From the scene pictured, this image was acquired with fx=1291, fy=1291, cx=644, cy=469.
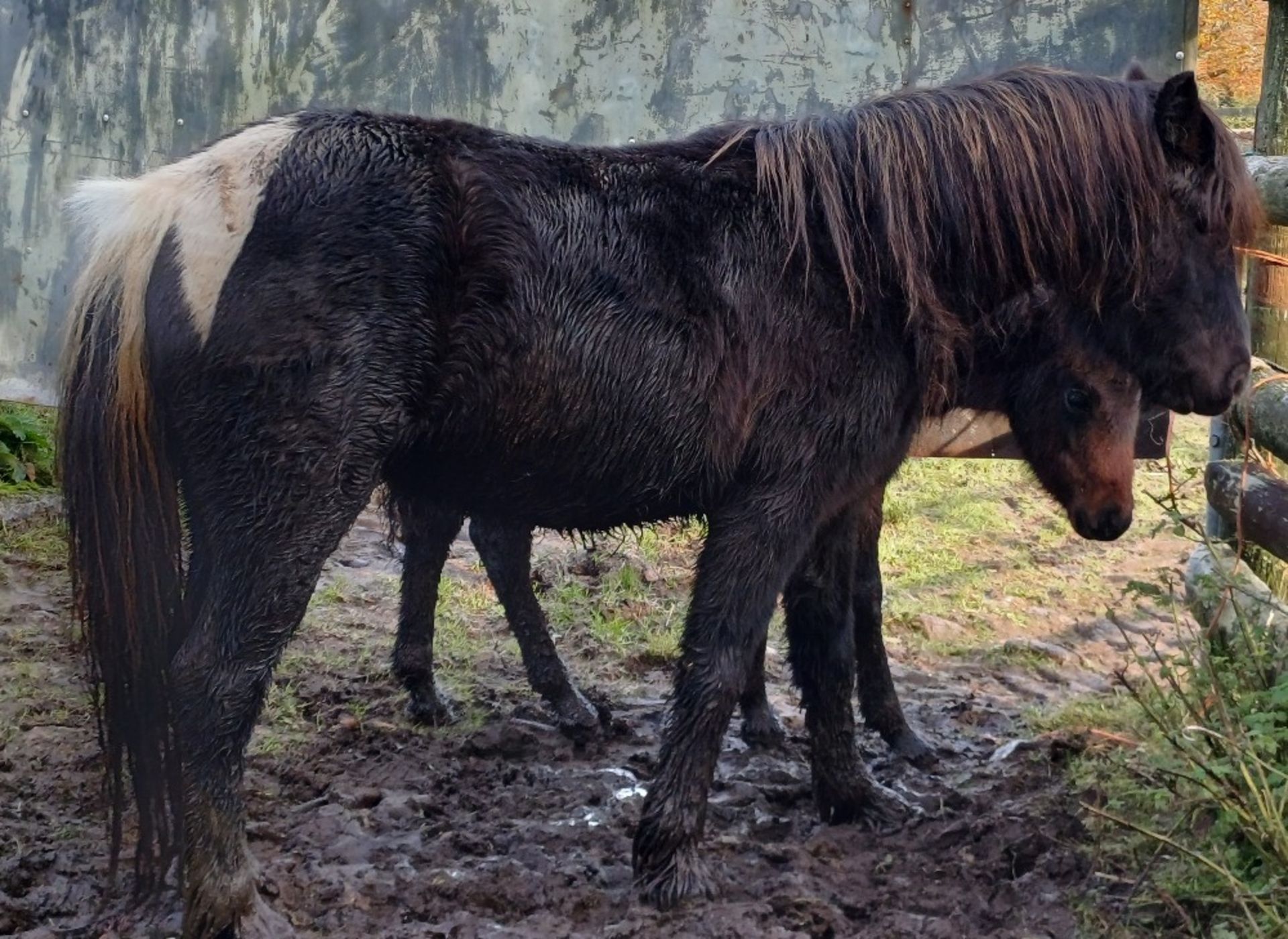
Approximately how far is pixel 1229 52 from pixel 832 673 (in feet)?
40.3

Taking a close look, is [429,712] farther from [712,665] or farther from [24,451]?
[24,451]

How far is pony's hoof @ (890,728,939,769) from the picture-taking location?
4555 mm

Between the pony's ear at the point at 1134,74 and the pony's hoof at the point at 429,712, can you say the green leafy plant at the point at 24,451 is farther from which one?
the pony's ear at the point at 1134,74

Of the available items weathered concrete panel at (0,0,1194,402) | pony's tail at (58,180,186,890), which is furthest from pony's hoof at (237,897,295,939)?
weathered concrete panel at (0,0,1194,402)

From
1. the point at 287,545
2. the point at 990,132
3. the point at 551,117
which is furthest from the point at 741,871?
the point at 551,117

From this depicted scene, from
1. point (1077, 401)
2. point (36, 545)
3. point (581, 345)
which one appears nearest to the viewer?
point (581, 345)

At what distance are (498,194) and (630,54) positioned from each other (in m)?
3.19

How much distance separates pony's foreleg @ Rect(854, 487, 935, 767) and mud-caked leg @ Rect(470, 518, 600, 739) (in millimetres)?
995

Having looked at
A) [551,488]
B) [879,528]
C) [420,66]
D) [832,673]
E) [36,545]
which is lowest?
[36,545]

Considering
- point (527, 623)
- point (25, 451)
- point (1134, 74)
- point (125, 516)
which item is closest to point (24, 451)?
point (25, 451)

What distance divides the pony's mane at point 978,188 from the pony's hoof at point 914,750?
5.25 feet

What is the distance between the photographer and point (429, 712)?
15.6 ft

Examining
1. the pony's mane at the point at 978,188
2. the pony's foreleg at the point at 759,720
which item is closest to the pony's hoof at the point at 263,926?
the pony's foreleg at the point at 759,720

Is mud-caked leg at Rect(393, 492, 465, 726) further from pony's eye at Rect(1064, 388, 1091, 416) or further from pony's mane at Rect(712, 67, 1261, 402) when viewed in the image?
pony's eye at Rect(1064, 388, 1091, 416)
